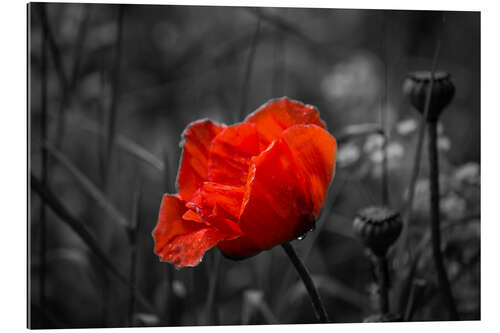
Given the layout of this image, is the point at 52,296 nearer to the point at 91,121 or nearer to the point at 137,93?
the point at 91,121

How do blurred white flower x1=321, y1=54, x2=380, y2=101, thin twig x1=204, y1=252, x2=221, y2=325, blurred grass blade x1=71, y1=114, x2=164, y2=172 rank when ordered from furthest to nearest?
blurred white flower x1=321, y1=54, x2=380, y2=101 → blurred grass blade x1=71, y1=114, x2=164, y2=172 → thin twig x1=204, y1=252, x2=221, y2=325

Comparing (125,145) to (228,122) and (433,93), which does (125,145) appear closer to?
(228,122)

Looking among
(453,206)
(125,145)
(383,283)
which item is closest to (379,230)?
(383,283)

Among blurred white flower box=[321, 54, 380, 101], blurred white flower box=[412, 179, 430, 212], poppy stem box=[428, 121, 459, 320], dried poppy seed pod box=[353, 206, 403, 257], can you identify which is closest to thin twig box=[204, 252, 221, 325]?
dried poppy seed pod box=[353, 206, 403, 257]

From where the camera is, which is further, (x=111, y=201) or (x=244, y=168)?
(x=111, y=201)

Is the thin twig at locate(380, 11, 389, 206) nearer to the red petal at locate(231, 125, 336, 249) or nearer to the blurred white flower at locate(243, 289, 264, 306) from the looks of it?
the blurred white flower at locate(243, 289, 264, 306)
